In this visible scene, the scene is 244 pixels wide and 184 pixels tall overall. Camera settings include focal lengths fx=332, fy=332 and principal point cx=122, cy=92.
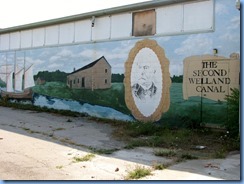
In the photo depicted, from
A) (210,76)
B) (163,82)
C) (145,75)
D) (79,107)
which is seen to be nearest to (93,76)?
(79,107)

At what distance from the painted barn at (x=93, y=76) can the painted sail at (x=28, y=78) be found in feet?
12.0

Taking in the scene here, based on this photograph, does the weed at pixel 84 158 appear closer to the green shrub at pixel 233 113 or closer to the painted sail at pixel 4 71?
the green shrub at pixel 233 113

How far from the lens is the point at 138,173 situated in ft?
20.2

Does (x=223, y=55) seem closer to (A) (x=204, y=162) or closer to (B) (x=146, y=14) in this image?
(B) (x=146, y=14)

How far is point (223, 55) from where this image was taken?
1063 cm

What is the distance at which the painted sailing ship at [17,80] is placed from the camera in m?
19.0

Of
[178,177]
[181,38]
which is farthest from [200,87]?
[178,177]

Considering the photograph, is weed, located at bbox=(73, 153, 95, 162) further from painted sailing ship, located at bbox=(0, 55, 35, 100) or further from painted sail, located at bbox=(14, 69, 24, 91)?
painted sail, located at bbox=(14, 69, 24, 91)


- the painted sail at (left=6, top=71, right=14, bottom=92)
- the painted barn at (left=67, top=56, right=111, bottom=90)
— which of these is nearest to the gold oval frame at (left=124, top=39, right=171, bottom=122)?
the painted barn at (left=67, top=56, right=111, bottom=90)

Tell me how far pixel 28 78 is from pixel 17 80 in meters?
1.35

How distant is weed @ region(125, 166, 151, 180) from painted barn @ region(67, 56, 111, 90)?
26.6 ft

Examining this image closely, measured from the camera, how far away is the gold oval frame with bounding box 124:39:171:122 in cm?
1209

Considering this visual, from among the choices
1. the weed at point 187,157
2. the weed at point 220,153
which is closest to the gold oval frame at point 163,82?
the weed at point 220,153

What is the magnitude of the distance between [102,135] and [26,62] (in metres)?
10.3
